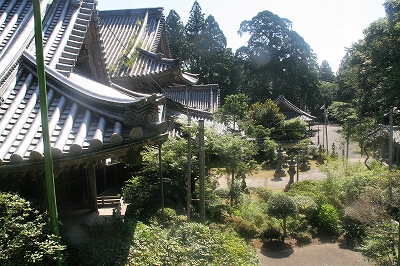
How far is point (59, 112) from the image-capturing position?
4.77 meters

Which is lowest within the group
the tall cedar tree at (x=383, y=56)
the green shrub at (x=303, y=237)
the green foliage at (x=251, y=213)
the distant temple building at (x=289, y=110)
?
the green shrub at (x=303, y=237)

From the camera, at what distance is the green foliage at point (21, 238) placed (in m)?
3.74

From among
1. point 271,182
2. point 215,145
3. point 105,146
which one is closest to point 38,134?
point 105,146

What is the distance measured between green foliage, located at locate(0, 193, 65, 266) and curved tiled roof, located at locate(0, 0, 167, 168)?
551mm

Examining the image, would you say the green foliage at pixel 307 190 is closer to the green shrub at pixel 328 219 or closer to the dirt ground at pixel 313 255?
the green shrub at pixel 328 219

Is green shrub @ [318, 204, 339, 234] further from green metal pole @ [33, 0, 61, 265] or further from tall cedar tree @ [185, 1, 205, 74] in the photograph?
tall cedar tree @ [185, 1, 205, 74]

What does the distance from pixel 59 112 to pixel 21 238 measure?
1799 millimetres

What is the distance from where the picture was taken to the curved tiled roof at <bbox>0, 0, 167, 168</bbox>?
163 inches

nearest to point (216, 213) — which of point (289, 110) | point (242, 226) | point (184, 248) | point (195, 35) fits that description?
point (242, 226)

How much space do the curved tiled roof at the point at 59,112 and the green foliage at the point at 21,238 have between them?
0.55m

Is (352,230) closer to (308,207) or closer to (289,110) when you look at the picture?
(308,207)

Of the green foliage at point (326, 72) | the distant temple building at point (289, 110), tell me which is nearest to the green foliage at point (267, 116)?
the distant temple building at point (289, 110)

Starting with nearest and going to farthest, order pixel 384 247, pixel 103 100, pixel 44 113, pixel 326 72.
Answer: pixel 44 113 < pixel 103 100 < pixel 384 247 < pixel 326 72

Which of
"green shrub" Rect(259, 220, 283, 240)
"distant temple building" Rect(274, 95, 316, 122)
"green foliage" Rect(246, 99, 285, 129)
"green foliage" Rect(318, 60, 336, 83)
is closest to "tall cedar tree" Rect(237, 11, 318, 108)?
"distant temple building" Rect(274, 95, 316, 122)
